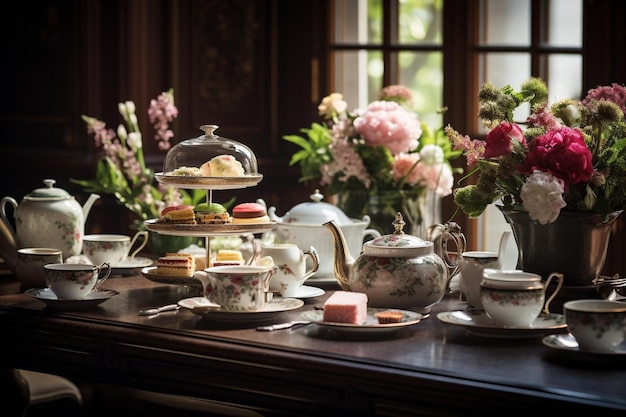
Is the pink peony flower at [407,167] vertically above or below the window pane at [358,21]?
below

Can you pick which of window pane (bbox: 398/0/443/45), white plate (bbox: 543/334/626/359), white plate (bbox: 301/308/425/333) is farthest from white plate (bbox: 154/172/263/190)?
window pane (bbox: 398/0/443/45)

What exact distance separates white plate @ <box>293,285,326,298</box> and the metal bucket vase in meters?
0.49

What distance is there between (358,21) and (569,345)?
2.85 meters

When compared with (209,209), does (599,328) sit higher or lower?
lower

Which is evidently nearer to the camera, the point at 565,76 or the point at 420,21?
the point at 565,76

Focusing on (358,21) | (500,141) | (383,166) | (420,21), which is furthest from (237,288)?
(358,21)

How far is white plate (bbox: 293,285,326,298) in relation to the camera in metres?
2.40

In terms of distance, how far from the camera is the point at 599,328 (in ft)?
5.98

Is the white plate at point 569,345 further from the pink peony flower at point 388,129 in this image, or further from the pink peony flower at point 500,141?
the pink peony flower at point 388,129

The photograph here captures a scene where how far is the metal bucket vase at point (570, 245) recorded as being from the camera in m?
2.17

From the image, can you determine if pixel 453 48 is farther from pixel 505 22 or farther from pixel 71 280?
pixel 71 280

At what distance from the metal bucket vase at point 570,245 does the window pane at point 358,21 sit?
7.75 ft

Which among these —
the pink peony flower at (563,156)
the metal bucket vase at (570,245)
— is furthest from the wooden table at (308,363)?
the pink peony flower at (563,156)

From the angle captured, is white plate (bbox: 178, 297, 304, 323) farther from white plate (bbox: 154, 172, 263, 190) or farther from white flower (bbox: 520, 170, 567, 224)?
white flower (bbox: 520, 170, 567, 224)
